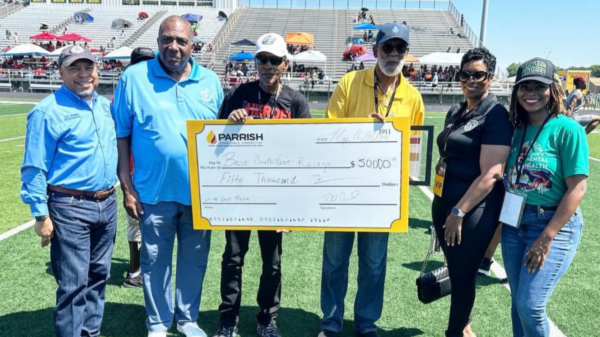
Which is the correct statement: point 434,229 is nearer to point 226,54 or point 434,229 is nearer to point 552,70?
point 552,70

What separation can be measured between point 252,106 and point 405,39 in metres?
1.17

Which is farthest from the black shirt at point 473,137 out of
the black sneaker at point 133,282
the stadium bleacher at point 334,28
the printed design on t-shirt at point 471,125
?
the stadium bleacher at point 334,28

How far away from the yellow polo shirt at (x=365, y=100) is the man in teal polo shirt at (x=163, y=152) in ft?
2.96

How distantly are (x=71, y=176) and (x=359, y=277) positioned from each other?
2.17 metres

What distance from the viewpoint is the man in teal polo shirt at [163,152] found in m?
3.08

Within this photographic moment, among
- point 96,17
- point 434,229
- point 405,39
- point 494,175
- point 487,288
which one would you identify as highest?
point 96,17

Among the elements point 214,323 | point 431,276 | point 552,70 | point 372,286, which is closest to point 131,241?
point 214,323

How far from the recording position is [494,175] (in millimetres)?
2789

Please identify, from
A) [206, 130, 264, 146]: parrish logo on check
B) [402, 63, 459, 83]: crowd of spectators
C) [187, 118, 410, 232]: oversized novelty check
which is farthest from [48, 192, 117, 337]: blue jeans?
[402, 63, 459, 83]: crowd of spectators

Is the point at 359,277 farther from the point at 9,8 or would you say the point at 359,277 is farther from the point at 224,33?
the point at 9,8

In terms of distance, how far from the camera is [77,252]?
3.01 metres

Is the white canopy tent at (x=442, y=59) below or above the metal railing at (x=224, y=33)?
below

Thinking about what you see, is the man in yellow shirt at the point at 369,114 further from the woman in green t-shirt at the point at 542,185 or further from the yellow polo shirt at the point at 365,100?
the woman in green t-shirt at the point at 542,185

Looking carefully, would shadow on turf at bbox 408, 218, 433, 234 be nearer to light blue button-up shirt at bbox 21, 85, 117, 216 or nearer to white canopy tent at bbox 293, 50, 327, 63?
light blue button-up shirt at bbox 21, 85, 117, 216
